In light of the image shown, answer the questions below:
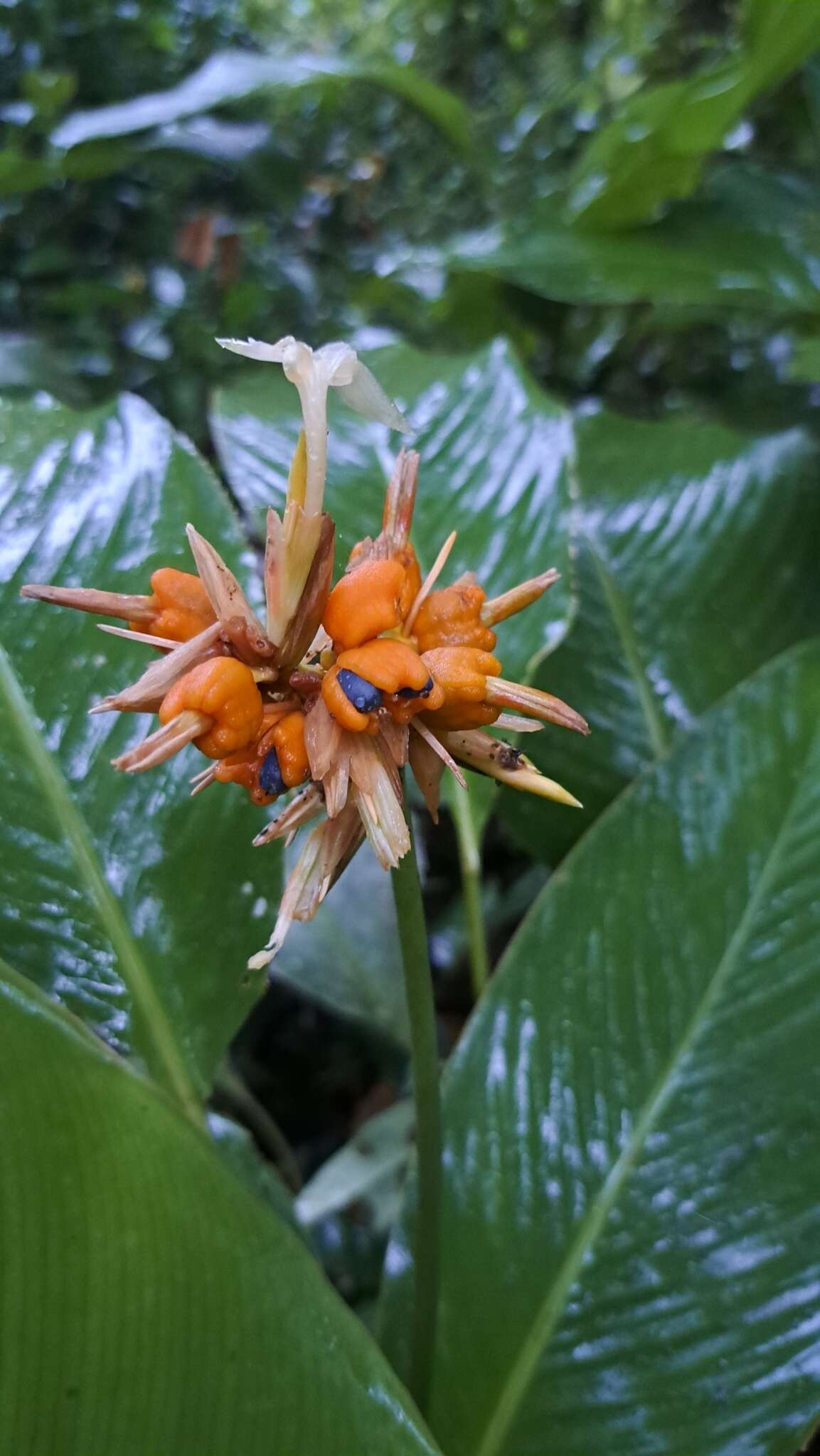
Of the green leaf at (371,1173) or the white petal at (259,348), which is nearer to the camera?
the white petal at (259,348)

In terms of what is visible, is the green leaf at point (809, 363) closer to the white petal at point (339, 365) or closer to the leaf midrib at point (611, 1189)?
the leaf midrib at point (611, 1189)

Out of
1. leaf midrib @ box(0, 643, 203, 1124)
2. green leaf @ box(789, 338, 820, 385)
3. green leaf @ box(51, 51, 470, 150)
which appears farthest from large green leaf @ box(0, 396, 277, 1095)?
green leaf @ box(51, 51, 470, 150)

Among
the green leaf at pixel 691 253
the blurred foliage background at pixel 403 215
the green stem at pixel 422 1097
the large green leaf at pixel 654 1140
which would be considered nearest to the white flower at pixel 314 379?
the green stem at pixel 422 1097

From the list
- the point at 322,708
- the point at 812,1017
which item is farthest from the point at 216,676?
the point at 812,1017

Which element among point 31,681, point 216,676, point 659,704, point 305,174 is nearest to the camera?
point 216,676

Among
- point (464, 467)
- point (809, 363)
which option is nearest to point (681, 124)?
point (809, 363)

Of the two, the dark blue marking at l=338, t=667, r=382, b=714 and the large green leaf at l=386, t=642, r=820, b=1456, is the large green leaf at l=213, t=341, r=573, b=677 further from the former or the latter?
the dark blue marking at l=338, t=667, r=382, b=714

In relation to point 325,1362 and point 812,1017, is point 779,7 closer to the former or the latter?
point 812,1017
